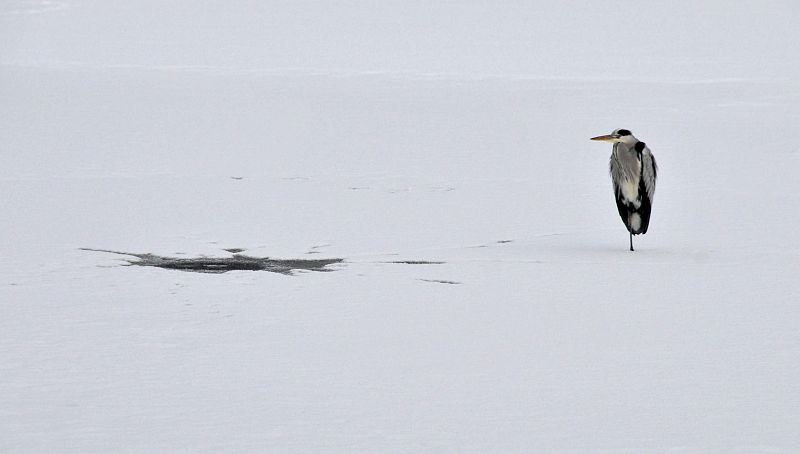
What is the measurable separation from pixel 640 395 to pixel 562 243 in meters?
A: 5.01

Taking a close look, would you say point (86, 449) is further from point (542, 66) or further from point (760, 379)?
point (542, 66)

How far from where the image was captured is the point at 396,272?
888 centimetres

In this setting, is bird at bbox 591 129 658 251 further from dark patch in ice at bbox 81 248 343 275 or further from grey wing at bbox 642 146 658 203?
dark patch in ice at bbox 81 248 343 275

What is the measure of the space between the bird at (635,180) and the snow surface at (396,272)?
1.07 feet

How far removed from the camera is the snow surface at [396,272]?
520 cm

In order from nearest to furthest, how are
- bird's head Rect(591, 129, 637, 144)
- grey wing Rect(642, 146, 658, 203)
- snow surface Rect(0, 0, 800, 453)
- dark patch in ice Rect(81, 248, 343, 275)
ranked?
snow surface Rect(0, 0, 800, 453) → dark patch in ice Rect(81, 248, 343, 275) → grey wing Rect(642, 146, 658, 203) → bird's head Rect(591, 129, 637, 144)

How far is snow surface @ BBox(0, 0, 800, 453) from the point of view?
520cm

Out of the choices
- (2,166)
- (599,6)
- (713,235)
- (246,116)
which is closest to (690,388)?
(713,235)

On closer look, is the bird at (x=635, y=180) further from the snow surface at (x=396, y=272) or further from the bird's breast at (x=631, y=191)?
the snow surface at (x=396, y=272)

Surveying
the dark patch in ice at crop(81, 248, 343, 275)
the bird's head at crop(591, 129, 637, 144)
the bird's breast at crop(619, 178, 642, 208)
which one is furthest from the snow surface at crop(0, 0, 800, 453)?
the bird's head at crop(591, 129, 637, 144)

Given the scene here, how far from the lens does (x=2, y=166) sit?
16156 millimetres

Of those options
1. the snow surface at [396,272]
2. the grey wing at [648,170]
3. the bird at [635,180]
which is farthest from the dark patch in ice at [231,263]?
the grey wing at [648,170]

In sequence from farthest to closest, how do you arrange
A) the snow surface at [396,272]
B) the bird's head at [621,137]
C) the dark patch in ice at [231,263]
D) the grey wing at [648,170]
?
the bird's head at [621,137] → the grey wing at [648,170] → the dark patch in ice at [231,263] → the snow surface at [396,272]

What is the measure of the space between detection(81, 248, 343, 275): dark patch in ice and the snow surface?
0.21 meters
